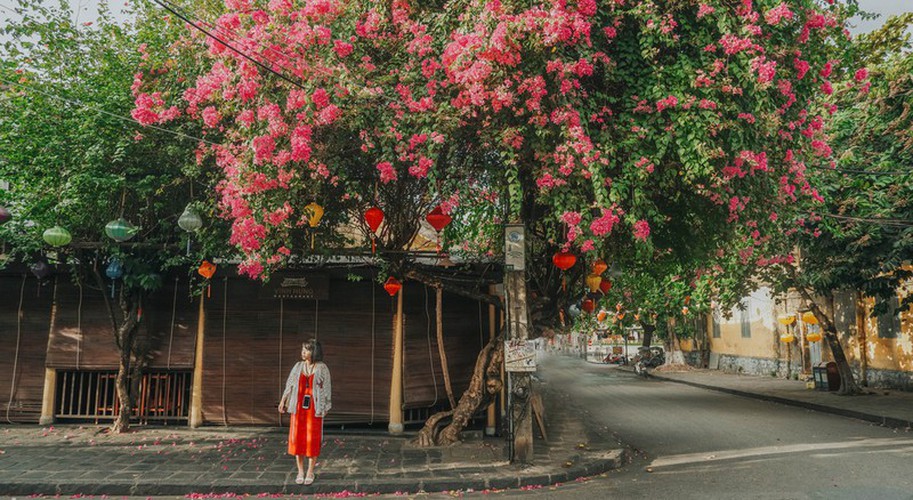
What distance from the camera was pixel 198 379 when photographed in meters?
11.7

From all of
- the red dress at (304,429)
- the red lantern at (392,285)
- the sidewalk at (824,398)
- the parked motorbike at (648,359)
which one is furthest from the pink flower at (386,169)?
the parked motorbike at (648,359)

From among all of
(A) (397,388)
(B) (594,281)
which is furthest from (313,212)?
(B) (594,281)

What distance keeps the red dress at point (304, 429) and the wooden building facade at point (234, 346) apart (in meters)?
3.68

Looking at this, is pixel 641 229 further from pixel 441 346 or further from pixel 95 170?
pixel 95 170

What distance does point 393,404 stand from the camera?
11.5 m

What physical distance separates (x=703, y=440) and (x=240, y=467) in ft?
27.5

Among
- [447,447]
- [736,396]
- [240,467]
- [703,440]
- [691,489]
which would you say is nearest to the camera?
[691,489]

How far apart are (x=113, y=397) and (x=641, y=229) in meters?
10.9

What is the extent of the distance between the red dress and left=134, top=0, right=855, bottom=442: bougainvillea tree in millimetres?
2077

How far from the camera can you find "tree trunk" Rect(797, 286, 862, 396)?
18.7 metres

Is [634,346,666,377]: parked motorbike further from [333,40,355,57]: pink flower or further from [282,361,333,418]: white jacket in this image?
[333,40,355,57]: pink flower

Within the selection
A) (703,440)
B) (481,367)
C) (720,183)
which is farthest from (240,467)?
(703,440)

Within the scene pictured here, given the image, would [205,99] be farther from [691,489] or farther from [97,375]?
[691,489]

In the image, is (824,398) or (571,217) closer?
(571,217)
